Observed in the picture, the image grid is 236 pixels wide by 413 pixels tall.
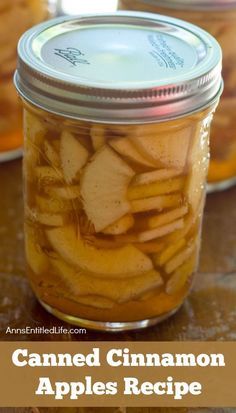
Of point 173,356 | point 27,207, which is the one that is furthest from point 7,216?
point 173,356

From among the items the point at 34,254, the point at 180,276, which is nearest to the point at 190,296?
the point at 180,276

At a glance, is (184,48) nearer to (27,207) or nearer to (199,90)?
(199,90)

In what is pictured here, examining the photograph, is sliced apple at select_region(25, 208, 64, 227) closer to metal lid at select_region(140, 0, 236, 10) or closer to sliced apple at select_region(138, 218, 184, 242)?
sliced apple at select_region(138, 218, 184, 242)

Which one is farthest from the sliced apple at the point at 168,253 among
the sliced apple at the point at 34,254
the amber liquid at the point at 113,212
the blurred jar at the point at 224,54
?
the blurred jar at the point at 224,54

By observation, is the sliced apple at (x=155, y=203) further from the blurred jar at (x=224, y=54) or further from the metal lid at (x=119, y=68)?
the blurred jar at (x=224, y=54)

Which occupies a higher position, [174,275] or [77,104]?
[77,104]

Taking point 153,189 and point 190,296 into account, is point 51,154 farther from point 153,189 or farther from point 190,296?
point 190,296

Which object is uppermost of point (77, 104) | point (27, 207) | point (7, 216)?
point (77, 104)
